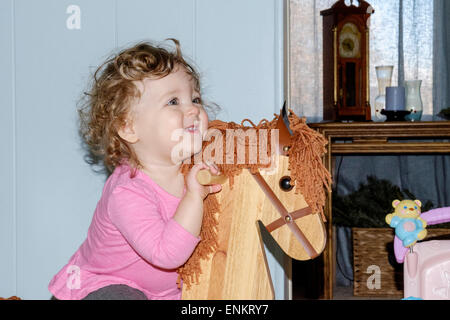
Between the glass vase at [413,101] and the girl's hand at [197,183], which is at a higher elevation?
the glass vase at [413,101]

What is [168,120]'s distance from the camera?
883mm

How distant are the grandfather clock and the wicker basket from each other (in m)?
0.45

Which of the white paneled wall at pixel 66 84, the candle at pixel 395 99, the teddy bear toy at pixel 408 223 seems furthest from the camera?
the candle at pixel 395 99

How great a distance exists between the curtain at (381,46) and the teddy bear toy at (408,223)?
148 cm

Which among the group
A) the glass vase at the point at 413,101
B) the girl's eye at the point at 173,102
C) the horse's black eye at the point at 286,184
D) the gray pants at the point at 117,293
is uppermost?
the glass vase at the point at 413,101

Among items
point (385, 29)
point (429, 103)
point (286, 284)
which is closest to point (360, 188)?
point (429, 103)

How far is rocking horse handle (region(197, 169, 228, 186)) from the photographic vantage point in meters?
0.83

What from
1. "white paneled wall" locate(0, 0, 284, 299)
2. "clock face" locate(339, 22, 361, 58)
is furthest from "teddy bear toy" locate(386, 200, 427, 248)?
"clock face" locate(339, 22, 361, 58)

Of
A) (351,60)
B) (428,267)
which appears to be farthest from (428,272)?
(351,60)

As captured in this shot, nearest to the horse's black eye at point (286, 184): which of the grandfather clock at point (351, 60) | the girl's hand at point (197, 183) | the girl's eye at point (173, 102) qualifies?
the girl's hand at point (197, 183)

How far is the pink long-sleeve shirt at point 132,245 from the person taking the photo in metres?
0.84

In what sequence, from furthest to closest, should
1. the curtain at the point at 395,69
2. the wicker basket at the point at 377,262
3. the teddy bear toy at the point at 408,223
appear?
the curtain at the point at 395,69, the wicker basket at the point at 377,262, the teddy bear toy at the point at 408,223

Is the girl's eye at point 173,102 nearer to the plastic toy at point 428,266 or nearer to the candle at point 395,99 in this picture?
the plastic toy at point 428,266

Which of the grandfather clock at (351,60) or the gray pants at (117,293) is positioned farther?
the grandfather clock at (351,60)
